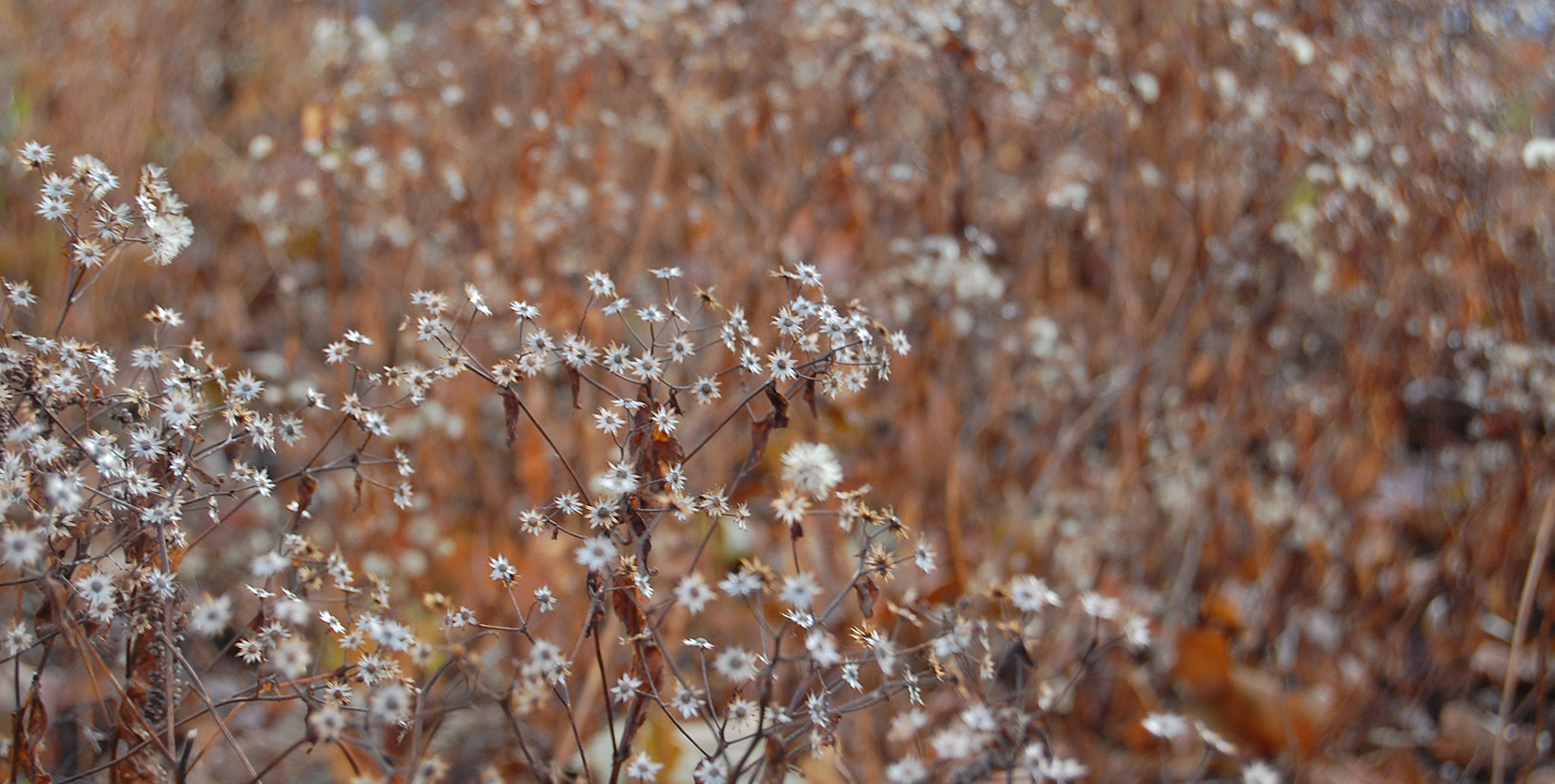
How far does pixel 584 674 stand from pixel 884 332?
1.13m

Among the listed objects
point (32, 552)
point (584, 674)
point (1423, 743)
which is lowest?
point (1423, 743)

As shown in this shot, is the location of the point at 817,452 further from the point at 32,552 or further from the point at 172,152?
the point at 172,152

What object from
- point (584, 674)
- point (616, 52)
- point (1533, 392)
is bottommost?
point (584, 674)

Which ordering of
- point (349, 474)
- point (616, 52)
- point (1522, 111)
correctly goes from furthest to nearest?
point (349, 474) < point (1522, 111) < point (616, 52)

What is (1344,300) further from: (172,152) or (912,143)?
(172,152)

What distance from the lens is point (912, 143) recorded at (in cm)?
270

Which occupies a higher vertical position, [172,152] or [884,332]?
[172,152]

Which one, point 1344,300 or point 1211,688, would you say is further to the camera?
point 1344,300

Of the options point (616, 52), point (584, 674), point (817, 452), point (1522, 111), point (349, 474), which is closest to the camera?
point (817, 452)

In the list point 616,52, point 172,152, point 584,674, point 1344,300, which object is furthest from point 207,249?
point 1344,300

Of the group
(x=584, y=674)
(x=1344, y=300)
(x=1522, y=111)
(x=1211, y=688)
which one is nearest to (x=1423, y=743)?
(x=1211, y=688)

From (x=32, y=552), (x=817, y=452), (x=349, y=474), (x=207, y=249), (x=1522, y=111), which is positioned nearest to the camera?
Answer: (x=32, y=552)

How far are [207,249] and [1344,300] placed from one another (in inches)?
128

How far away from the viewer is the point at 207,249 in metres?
2.98
